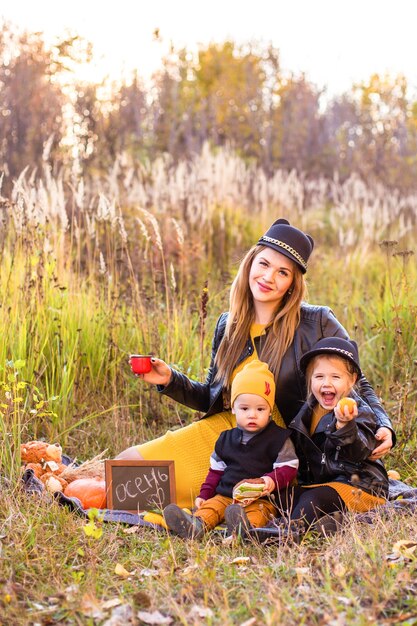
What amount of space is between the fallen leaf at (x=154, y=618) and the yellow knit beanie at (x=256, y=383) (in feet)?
5.08

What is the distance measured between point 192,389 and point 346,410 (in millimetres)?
1315

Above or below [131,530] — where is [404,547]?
above

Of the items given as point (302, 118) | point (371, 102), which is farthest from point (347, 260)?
point (371, 102)

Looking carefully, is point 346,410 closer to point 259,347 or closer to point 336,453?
point 336,453

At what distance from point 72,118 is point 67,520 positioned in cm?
953

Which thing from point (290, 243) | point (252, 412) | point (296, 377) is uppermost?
point (290, 243)

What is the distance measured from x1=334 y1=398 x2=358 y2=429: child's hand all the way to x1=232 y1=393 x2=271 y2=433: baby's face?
1.62 ft

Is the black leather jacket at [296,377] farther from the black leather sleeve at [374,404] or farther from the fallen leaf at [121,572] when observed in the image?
the fallen leaf at [121,572]

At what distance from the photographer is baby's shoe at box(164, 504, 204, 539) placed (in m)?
4.13

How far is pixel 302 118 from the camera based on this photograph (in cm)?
2033

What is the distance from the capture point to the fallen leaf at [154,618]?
3096 millimetres

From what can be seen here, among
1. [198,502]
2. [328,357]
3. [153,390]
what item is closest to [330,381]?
[328,357]

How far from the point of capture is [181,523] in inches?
163

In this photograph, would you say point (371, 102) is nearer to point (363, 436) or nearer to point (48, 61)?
point (48, 61)
